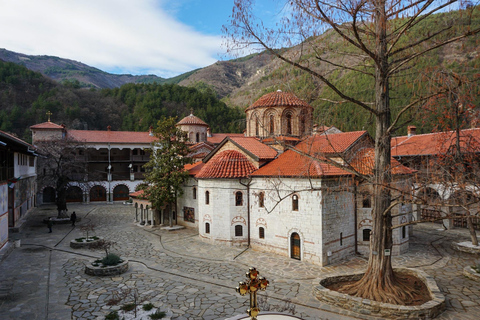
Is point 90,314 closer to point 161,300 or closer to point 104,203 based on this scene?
point 161,300

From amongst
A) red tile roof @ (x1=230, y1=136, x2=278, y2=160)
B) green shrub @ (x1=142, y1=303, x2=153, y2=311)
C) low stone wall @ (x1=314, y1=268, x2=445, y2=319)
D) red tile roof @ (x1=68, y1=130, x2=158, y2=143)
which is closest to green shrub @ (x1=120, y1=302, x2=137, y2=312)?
green shrub @ (x1=142, y1=303, x2=153, y2=311)

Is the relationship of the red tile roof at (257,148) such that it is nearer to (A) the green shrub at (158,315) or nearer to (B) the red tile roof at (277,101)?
(B) the red tile roof at (277,101)

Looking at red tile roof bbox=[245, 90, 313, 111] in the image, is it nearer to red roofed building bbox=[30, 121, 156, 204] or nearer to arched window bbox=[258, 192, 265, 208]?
arched window bbox=[258, 192, 265, 208]

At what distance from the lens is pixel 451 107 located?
6.20 meters

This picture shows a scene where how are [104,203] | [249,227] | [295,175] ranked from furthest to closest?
[104,203] < [249,227] < [295,175]

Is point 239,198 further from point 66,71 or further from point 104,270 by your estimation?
point 66,71

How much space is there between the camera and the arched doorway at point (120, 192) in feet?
115

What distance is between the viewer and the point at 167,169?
1961cm

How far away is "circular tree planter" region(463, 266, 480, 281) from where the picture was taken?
10602 mm

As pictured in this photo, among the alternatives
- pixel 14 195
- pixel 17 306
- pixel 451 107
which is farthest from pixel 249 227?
pixel 14 195

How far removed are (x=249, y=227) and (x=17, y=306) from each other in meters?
9.81

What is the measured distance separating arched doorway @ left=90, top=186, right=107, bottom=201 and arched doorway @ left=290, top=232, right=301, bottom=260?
90.8ft

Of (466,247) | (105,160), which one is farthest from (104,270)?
(105,160)

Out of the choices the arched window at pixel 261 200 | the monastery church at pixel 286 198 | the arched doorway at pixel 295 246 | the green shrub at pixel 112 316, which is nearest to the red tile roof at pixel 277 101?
the monastery church at pixel 286 198
